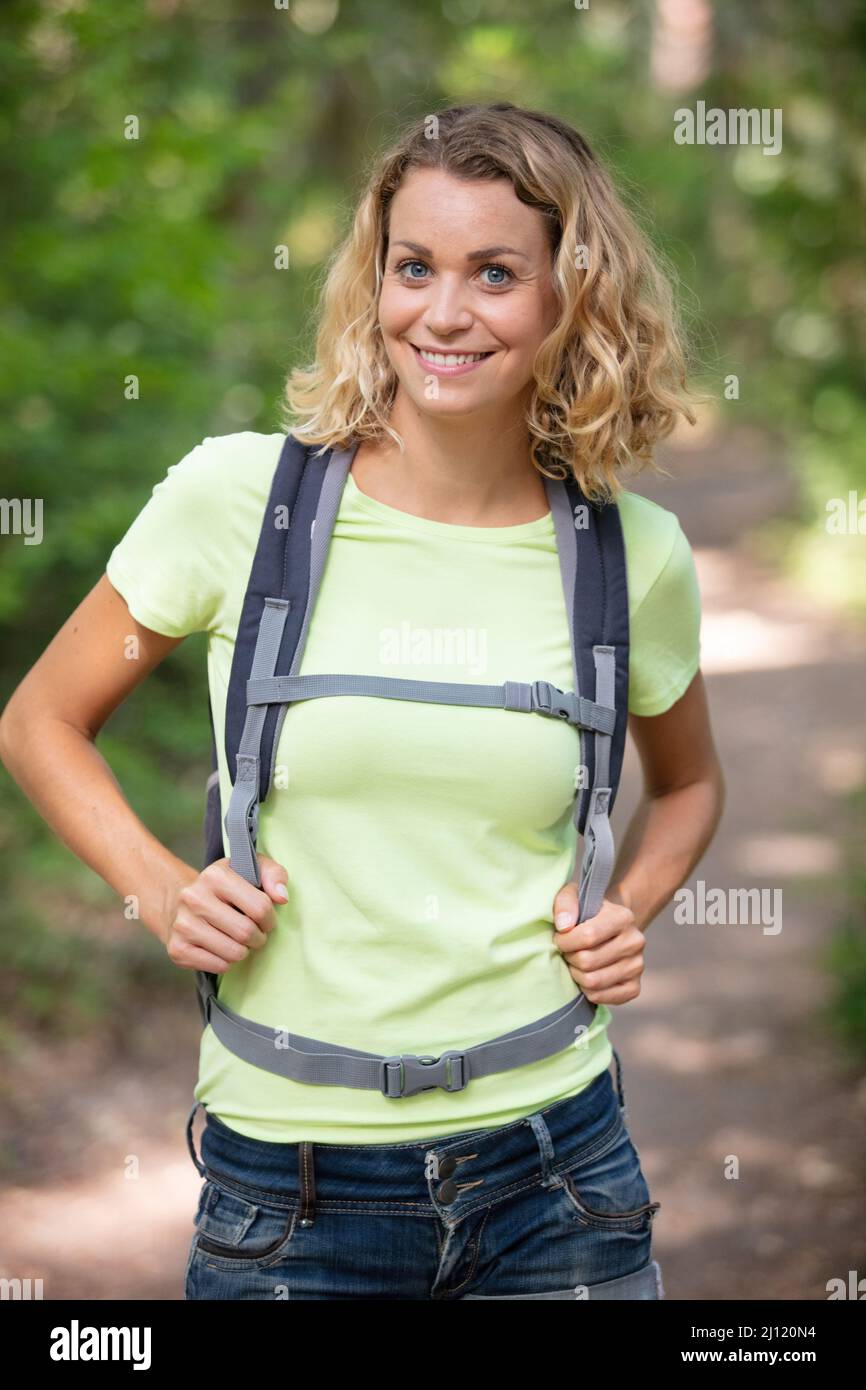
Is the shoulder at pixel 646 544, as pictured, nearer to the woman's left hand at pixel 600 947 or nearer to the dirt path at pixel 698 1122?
the woman's left hand at pixel 600 947

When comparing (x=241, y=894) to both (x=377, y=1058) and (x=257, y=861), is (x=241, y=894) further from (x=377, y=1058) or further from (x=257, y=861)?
(x=377, y=1058)

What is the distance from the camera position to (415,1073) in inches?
75.0

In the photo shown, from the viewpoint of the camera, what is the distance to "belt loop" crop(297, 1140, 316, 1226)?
1.90 meters

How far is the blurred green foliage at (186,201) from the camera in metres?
5.03

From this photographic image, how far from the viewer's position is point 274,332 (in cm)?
749

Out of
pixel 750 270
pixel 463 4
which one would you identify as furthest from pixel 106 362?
pixel 750 270

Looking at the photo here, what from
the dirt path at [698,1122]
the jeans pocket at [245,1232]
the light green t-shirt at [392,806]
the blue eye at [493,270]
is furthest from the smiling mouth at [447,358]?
the dirt path at [698,1122]

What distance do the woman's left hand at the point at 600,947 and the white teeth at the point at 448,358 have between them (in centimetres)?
74

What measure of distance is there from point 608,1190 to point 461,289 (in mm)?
1256

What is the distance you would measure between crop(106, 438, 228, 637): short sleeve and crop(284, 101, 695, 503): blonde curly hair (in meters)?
0.18

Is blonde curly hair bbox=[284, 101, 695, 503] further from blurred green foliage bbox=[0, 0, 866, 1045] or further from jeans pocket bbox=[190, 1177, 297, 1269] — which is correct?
jeans pocket bbox=[190, 1177, 297, 1269]

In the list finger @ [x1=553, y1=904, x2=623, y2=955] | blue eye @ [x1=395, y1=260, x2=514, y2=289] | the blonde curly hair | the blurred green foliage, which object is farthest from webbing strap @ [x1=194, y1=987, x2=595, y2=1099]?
the blurred green foliage

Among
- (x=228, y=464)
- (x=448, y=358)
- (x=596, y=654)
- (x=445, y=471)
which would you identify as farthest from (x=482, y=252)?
(x=596, y=654)
